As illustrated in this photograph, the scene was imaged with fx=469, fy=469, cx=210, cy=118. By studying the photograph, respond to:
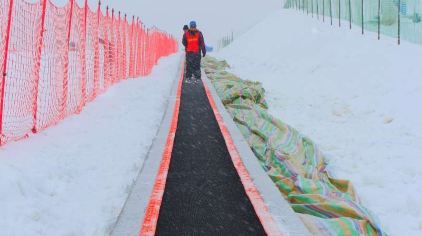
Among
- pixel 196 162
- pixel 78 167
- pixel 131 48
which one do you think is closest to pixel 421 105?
pixel 196 162

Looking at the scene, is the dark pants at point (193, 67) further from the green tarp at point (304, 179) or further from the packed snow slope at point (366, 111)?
the green tarp at point (304, 179)

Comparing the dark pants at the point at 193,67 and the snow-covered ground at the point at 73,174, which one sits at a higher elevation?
the dark pants at the point at 193,67

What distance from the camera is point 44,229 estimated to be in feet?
12.3

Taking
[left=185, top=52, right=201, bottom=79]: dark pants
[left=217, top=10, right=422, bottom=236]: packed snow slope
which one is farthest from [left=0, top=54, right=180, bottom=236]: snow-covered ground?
[left=185, top=52, right=201, bottom=79]: dark pants

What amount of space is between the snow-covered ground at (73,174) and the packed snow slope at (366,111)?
2.92 meters

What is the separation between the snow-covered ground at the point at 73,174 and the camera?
3.92 meters

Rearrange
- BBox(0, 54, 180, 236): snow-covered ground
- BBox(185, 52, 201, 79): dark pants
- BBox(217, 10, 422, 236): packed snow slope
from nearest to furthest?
BBox(0, 54, 180, 236): snow-covered ground < BBox(217, 10, 422, 236): packed snow slope < BBox(185, 52, 201, 79): dark pants

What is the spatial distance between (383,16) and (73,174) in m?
23.3

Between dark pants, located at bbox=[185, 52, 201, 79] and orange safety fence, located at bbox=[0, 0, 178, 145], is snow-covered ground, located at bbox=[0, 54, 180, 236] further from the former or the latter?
dark pants, located at bbox=[185, 52, 201, 79]

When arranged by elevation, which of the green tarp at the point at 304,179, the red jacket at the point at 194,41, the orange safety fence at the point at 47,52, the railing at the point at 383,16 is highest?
the railing at the point at 383,16

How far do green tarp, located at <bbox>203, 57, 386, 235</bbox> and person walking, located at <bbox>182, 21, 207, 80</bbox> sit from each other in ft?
18.8

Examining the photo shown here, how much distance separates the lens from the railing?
64.4 ft

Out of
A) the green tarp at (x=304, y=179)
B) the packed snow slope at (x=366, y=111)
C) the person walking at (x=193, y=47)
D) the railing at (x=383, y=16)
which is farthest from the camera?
the railing at (x=383, y=16)

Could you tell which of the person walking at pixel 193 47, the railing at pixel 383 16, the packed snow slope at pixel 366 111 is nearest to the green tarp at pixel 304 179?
the packed snow slope at pixel 366 111
